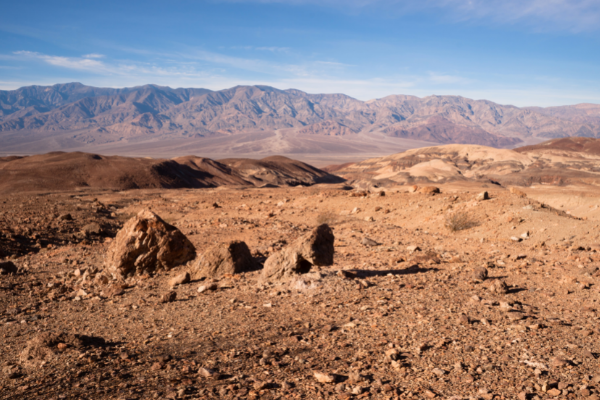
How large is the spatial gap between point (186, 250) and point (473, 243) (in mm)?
7708

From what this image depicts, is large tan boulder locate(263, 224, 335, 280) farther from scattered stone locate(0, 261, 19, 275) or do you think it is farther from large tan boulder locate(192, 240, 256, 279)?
scattered stone locate(0, 261, 19, 275)

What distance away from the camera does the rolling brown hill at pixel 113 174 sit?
48344 mm

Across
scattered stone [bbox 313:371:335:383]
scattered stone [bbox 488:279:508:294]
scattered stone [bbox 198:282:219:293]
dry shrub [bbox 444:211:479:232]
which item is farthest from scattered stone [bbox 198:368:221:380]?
dry shrub [bbox 444:211:479:232]

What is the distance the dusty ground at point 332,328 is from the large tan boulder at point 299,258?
1.16 ft

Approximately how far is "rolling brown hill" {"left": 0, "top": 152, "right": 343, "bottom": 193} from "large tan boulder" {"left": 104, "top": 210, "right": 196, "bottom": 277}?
40831 mm

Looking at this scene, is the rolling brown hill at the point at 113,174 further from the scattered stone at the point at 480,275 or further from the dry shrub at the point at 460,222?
the scattered stone at the point at 480,275

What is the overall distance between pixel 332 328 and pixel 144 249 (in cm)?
520

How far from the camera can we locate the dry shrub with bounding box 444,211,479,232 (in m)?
13.3

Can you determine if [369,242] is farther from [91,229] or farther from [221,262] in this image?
[91,229]

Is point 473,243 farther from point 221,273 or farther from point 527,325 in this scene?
A: point 221,273

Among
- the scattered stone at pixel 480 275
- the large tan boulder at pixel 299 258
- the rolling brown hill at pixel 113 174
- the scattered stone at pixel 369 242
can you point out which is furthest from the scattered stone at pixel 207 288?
the rolling brown hill at pixel 113 174

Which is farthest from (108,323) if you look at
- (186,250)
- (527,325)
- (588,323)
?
(588,323)

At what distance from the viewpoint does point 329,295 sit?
6594 mm

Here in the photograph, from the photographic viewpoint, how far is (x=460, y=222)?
532 inches
